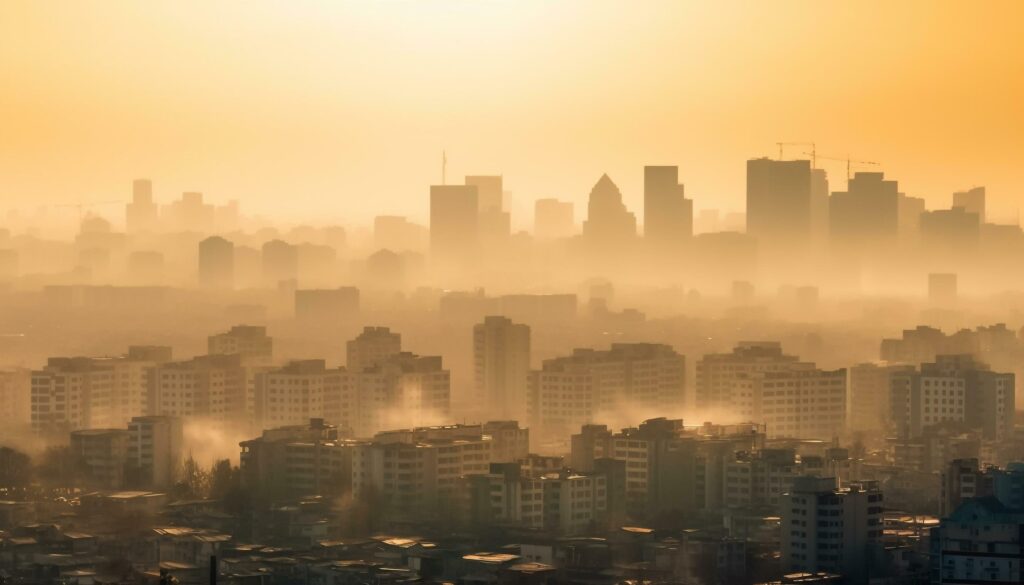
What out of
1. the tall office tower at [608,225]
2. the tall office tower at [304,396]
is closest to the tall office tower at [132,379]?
the tall office tower at [304,396]

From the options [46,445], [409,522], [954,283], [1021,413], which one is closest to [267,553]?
[409,522]

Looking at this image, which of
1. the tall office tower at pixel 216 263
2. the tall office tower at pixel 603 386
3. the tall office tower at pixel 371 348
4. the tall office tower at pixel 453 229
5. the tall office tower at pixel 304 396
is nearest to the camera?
the tall office tower at pixel 304 396

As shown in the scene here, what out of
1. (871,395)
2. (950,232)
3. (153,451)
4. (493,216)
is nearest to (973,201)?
(950,232)

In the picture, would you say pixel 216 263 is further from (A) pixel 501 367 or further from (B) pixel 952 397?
(B) pixel 952 397

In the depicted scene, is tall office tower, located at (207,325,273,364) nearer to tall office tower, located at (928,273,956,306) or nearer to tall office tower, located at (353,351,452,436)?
tall office tower, located at (353,351,452,436)

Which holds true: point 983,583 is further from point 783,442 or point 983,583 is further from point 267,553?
point 783,442

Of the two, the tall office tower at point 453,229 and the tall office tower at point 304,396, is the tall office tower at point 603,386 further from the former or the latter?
the tall office tower at point 453,229
